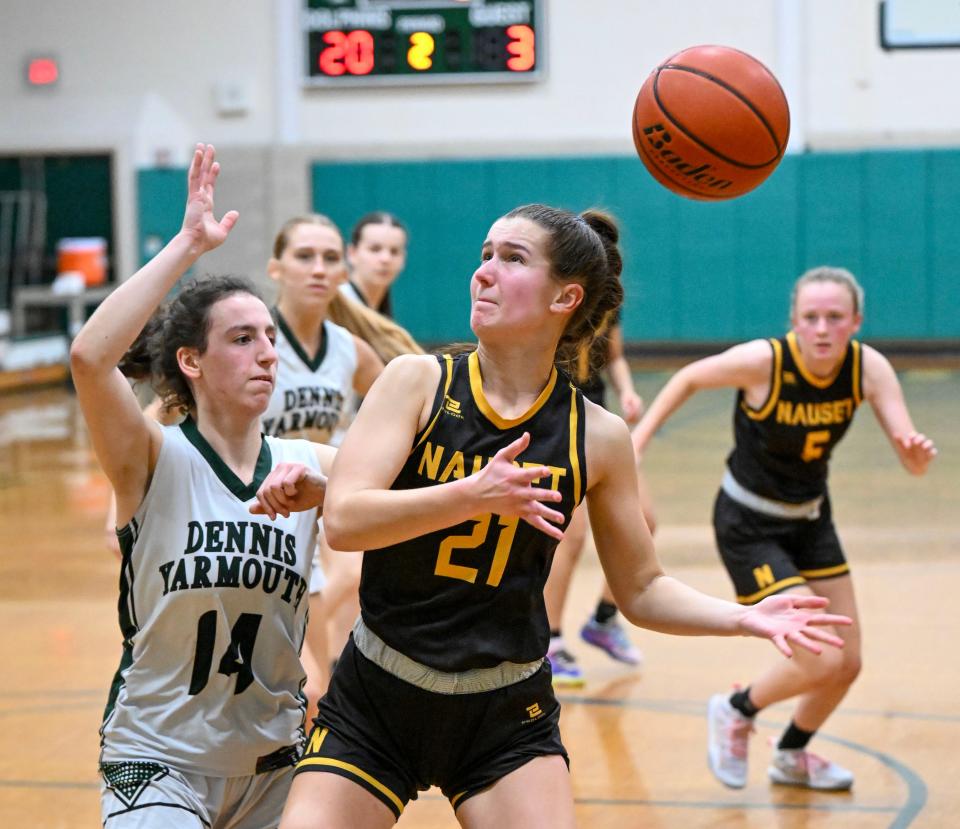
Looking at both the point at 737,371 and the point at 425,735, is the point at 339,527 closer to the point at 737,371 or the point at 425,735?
the point at 425,735

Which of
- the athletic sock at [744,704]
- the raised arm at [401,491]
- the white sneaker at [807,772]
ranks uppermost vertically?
the raised arm at [401,491]

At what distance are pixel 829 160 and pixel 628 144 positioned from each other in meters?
2.19

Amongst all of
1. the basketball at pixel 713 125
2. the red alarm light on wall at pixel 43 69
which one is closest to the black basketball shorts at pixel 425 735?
the basketball at pixel 713 125

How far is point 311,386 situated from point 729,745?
1731mm

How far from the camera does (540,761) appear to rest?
2654 mm

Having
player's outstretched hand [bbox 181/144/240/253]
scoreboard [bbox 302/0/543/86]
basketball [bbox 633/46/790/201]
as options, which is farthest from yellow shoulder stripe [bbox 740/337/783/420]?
scoreboard [bbox 302/0/543/86]

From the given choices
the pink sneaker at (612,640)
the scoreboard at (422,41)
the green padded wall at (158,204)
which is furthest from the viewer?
the green padded wall at (158,204)

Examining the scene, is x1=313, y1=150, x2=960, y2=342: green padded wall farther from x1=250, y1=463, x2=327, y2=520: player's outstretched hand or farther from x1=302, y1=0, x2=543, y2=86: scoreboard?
x1=250, y1=463, x2=327, y2=520: player's outstretched hand

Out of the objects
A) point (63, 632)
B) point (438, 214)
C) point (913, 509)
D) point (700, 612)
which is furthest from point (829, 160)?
point (700, 612)

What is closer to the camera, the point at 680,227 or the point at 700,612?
the point at 700,612

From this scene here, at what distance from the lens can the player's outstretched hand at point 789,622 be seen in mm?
2520

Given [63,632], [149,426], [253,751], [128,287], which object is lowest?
[63,632]

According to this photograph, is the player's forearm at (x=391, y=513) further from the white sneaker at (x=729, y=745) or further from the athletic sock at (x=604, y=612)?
the athletic sock at (x=604, y=612)

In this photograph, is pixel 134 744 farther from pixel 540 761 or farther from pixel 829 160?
pixel 829 160
